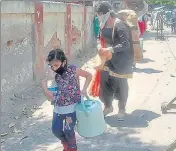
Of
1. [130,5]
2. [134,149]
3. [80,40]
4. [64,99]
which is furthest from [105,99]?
[80,40]

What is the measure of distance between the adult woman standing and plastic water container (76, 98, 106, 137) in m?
1.62

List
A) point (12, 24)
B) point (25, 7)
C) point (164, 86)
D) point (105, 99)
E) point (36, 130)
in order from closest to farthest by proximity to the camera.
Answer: point (36, 130)
point (105, 99)
point (12, 24)
point (25, 7)
point (164, 86)

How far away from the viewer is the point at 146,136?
5.26m

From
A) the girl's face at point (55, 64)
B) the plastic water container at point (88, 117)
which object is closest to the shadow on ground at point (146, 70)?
the plastic water container at point (88, 117)

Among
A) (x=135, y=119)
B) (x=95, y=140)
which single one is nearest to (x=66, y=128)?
(x=95, y=140)

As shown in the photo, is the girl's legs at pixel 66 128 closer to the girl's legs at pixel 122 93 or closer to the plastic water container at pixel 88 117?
the plastic water container at pixel 88 117

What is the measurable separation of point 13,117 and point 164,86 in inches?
142

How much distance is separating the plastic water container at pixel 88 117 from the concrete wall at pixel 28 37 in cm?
302

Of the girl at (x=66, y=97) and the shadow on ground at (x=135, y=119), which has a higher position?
the girl at (x=66, y=97)

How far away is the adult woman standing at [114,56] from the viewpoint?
5.65m

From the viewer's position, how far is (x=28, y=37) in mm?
8195

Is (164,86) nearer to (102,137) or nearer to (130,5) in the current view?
(130,5)

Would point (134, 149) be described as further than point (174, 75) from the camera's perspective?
No

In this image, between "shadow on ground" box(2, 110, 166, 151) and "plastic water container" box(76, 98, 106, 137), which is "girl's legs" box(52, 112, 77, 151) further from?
"shadow on ground" box(2, 110, 166, 151)
